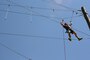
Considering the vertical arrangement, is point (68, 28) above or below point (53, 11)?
below

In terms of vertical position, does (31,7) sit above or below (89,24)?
→ above

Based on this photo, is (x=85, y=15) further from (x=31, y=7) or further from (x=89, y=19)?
(x=31, y=7)

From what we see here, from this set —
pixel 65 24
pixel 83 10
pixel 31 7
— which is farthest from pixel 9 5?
pixel 83 10

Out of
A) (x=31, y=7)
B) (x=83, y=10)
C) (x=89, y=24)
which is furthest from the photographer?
(x=31, y=7)

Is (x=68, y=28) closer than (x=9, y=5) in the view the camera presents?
Yes

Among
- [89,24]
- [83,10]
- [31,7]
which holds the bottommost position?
[89,24]

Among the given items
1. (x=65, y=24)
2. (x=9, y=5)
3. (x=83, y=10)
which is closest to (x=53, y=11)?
(x=65, y=24)

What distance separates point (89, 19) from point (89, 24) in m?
0.39

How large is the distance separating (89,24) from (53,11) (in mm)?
7077

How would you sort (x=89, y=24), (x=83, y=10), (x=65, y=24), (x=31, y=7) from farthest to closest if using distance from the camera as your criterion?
(x=31, y=7) < (x=65, y=24) < (x=83, y=10) < (x=89, y=24)

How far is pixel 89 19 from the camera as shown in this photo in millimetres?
11258

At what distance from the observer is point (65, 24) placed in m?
16.8

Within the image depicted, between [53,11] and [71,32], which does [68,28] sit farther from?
[53,11]

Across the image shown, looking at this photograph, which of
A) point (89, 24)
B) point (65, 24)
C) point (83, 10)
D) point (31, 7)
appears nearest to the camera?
point (89, 24)
